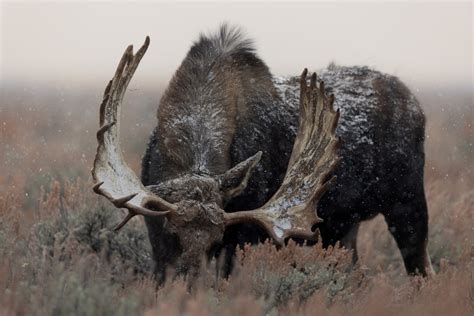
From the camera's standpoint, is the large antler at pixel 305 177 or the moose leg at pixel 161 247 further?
the large antler at pixel 305 177

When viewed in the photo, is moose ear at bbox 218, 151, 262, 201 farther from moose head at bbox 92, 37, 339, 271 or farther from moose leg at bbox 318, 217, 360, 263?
moose leg at bbox 318, 217, 360, 263

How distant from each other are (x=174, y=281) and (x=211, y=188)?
2.35 feet

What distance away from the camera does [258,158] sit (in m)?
5.84

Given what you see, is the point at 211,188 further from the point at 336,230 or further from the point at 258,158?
the point at 336,230

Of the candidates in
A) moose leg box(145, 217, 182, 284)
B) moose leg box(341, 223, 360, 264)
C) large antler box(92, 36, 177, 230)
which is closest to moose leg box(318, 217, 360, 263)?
moose leg box(341, 223, 360, 264)

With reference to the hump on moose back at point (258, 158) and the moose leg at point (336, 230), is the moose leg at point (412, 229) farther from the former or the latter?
the moose leg at point (336, 230)

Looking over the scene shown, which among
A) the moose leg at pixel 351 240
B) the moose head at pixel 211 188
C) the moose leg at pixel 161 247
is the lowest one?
the moose leg at pixel 351 240

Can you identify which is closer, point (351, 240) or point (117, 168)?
point (117, 168)

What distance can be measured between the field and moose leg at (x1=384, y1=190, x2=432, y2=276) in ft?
0.84

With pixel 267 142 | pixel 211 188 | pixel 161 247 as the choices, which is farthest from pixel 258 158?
pixel 267 142

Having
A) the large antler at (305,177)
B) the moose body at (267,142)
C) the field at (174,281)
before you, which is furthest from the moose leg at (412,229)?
the large antler at (305,177)

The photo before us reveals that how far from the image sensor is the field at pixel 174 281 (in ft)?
15.5

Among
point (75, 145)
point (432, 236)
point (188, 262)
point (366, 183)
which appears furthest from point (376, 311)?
point (75, 145)

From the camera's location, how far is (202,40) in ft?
23.0
